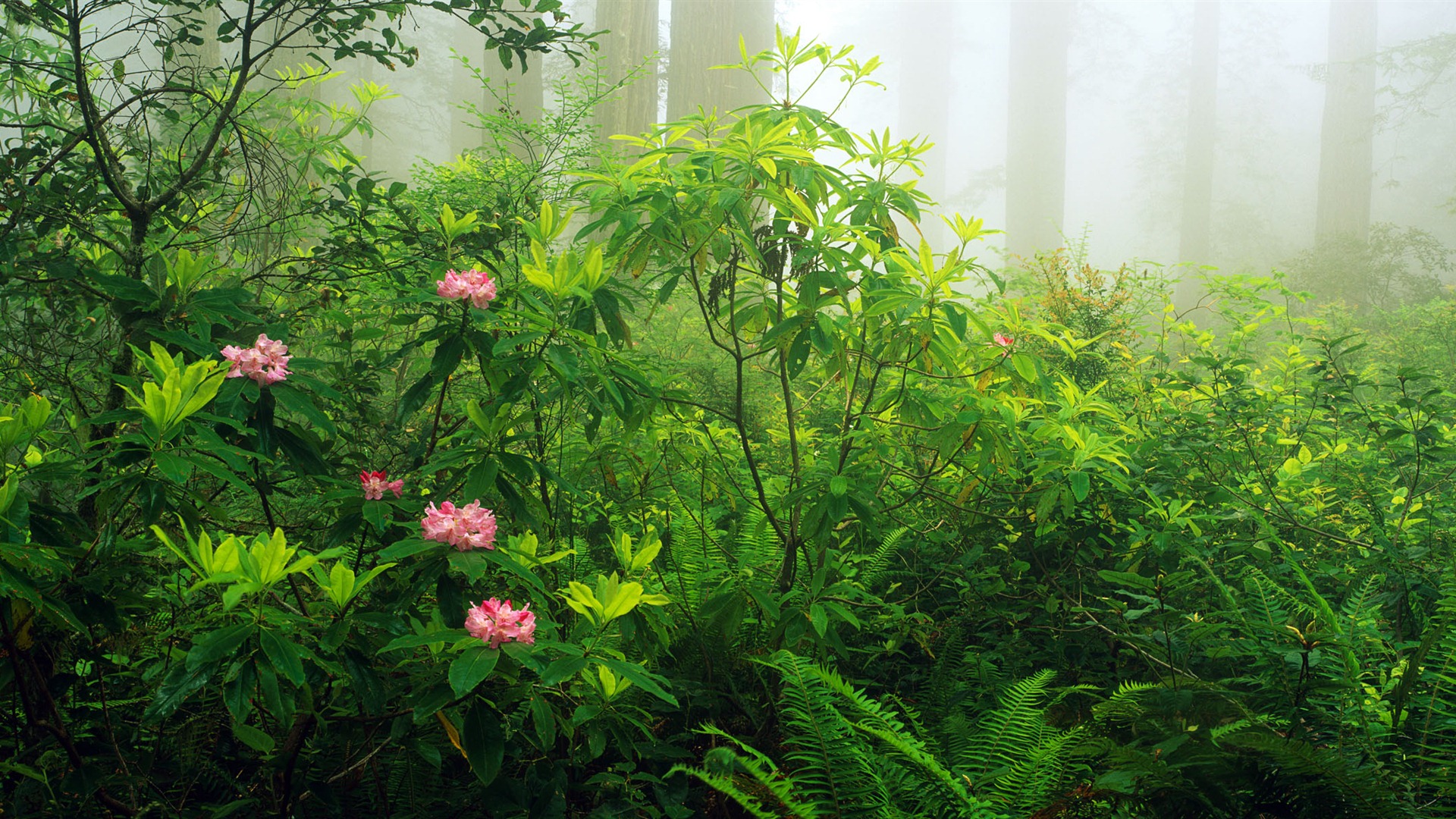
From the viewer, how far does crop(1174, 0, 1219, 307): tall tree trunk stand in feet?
71.7

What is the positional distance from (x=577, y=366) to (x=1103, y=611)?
1.71 meters

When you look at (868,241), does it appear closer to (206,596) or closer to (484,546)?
(484,546)

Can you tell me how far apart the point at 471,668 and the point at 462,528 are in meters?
0.27

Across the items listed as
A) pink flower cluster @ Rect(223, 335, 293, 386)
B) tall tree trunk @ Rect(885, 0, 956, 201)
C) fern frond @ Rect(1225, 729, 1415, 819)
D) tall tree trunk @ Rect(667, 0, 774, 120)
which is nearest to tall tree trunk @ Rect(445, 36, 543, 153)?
tall tree trunk @ Rect(667, 0, 774, 120)

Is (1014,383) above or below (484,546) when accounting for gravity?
above

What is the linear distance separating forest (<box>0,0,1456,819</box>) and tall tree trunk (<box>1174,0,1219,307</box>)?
2115 cm

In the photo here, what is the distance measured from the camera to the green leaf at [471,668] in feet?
3.98

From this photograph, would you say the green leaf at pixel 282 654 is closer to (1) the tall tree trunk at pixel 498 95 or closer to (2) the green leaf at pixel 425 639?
(2) the green leaf at pixel 425 639

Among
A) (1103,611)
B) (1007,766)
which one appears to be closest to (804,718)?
(1007,766)

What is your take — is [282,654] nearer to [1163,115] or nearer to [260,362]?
[260,362]

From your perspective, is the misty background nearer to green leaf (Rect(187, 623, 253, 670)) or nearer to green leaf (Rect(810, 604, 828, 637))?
green leaf (Rect(810, 604, 828, 637))

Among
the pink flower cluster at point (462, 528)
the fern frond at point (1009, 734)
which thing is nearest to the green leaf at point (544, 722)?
the pink flower cluster at point (462, 528)

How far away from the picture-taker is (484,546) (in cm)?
146

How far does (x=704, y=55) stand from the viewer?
8383 millimetres
